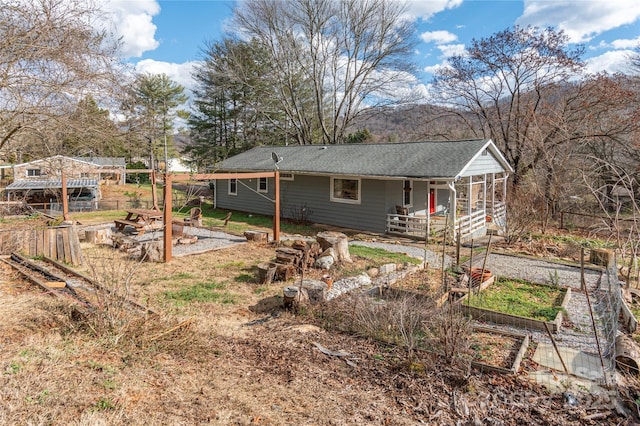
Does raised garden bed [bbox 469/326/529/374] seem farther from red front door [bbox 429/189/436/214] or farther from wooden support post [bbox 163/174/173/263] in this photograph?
red front door [bbox 429/189/436/214]

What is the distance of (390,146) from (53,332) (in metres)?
14.7

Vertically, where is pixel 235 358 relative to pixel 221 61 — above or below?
below

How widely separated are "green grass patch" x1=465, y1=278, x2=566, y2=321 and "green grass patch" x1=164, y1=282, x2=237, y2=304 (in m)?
4.20

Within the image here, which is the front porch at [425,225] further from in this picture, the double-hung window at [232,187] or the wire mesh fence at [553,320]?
the double-hung window at [232,187]

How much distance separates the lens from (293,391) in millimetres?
3971

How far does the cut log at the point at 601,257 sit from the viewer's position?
10828mm

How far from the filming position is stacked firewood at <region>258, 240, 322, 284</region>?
826cm

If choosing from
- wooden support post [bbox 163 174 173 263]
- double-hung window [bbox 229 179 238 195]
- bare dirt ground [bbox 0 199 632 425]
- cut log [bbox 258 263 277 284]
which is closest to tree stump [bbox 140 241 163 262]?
wooden support post [bbox 163 174 173 263]

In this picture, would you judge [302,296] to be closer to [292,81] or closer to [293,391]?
[293,391]

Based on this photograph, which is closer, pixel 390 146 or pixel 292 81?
pixel 390 146

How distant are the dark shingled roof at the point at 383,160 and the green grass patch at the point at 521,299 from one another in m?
4.97

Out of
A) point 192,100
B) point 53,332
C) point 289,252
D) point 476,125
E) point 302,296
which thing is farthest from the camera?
point 192,100

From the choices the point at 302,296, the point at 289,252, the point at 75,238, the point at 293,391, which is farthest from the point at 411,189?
the point at 293,391

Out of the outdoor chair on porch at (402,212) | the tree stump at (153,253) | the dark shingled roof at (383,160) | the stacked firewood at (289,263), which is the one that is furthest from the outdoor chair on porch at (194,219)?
the outdoor chair on porch at (402,212)
